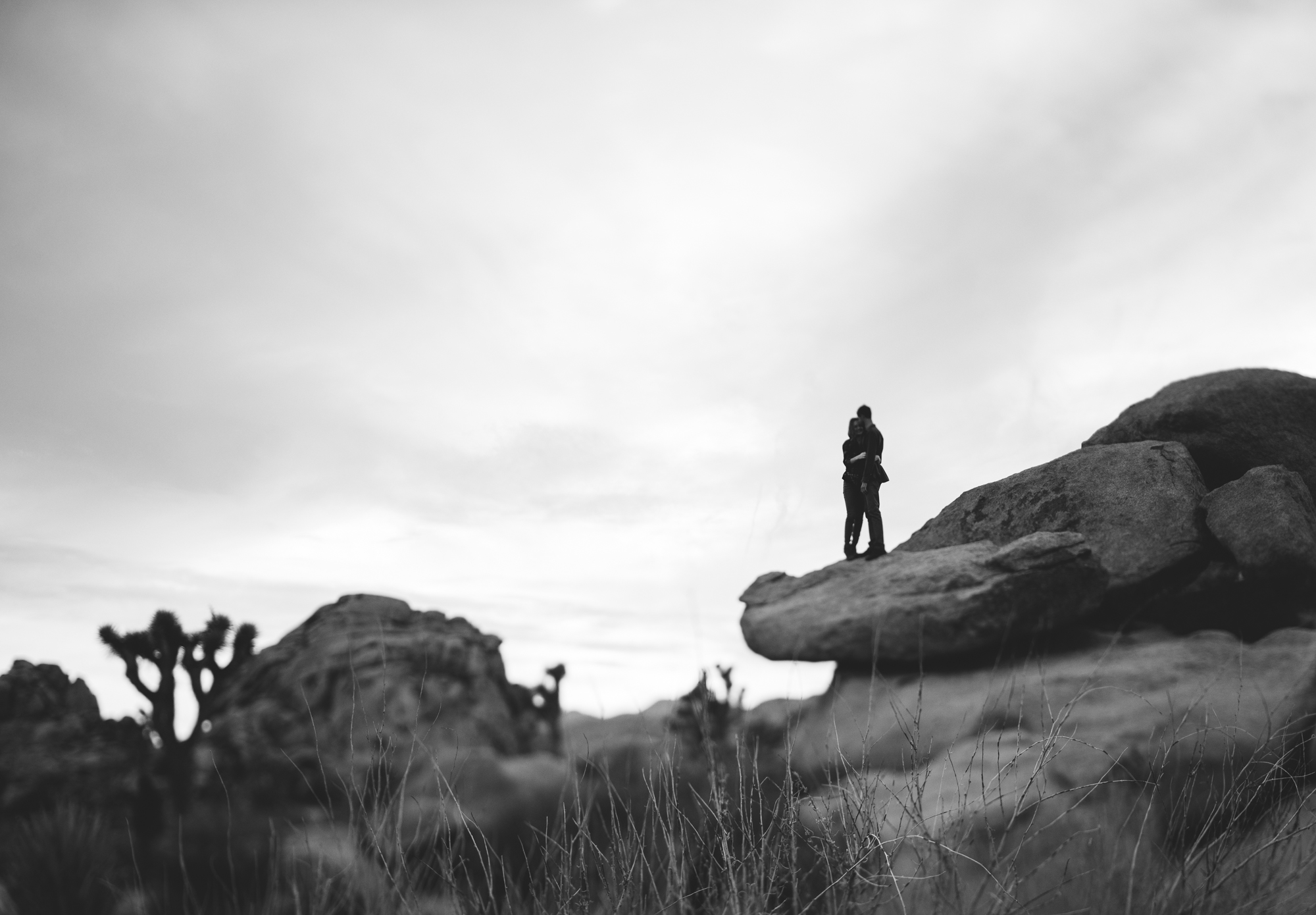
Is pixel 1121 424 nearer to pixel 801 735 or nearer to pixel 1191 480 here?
pixel 1191 480

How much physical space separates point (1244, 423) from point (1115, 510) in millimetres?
2316

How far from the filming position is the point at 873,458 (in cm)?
1250

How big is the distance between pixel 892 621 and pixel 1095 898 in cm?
684

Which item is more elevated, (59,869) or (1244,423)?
(1244,423)

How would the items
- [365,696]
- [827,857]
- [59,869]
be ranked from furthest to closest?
[365,696]
[59,869]
[827,857]

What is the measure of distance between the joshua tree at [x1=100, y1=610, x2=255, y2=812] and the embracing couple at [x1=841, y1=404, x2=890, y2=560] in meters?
8.64

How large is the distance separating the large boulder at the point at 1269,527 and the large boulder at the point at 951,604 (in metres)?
1.58

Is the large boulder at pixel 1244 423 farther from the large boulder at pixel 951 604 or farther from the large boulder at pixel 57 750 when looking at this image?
the large boulder at pixel 57 750

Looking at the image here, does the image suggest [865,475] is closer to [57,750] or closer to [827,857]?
[827,857]

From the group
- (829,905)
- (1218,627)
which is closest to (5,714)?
(829,905)

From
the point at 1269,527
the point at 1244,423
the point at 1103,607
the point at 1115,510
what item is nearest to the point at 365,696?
the point at 1103,607

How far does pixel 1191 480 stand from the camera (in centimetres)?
1159

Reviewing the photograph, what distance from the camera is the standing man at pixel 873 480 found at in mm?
12516

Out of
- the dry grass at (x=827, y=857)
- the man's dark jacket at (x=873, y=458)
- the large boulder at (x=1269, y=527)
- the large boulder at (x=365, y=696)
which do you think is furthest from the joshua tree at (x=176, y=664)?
Result: the large boulder at (x=1269, y=527)
